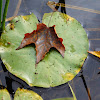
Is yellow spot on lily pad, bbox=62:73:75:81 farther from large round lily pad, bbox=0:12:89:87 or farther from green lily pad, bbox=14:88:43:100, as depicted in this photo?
green lily pad, bbox=14:88:43:100

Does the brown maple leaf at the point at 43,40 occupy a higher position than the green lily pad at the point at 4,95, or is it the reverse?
the brown maple leaf at the point at 43,40

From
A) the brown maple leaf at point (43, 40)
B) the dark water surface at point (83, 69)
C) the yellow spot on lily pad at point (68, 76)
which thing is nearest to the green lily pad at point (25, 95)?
the dark water surface at point (83, 69)

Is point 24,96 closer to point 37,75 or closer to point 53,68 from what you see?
point 37,75

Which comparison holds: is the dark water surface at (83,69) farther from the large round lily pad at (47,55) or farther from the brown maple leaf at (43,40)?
the brown maple leaf at (43,40)

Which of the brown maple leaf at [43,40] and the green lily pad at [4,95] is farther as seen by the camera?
the brown maple leaf at [43,40]

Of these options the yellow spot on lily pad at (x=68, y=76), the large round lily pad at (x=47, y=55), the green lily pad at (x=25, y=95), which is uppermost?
the large round lily pad at (x=47, y=55)

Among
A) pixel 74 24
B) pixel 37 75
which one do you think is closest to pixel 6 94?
pixel 37 75

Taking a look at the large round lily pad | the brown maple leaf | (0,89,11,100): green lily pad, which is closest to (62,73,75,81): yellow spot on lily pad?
the large round lily pad
